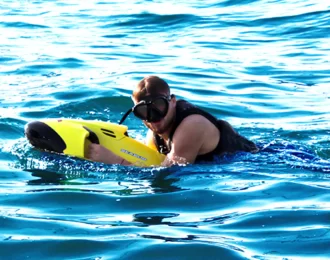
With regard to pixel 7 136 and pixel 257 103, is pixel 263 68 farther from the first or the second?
pixel 7 136

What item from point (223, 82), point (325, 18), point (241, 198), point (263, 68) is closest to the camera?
point (241, 198)

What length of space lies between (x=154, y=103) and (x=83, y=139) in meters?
0.72

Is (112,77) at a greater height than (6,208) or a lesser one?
greater

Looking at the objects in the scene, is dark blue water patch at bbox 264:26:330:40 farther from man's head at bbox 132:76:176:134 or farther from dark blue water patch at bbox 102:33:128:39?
man's head at bbox 132:76:176:134

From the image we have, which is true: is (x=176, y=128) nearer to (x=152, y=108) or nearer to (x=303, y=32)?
(x=152, y=108)

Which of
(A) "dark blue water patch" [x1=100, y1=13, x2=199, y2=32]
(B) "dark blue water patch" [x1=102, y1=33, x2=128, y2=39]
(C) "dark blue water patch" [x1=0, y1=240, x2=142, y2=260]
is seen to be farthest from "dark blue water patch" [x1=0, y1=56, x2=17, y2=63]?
(C) "dark blue water patch" [x1=0, y1=240, x2=142, y2=260]

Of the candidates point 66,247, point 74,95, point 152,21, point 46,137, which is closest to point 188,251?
point 66,247

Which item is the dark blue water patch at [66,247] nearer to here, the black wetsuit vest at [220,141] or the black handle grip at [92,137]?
the black handle grip at [92,137]

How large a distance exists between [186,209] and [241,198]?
0.53 meters

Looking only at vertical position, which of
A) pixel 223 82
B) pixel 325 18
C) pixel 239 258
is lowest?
pixel 239 258

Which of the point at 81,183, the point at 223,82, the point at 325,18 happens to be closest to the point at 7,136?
the point at 81,183

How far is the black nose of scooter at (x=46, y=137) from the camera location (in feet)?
25.4

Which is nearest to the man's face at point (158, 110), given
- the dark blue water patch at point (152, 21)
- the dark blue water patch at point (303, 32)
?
the dark blue water patch at point (303, 32)

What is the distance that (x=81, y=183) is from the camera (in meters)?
7.38
